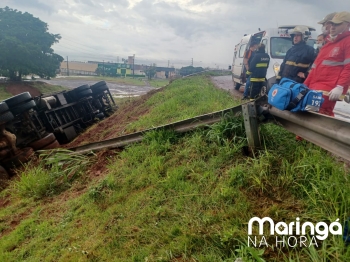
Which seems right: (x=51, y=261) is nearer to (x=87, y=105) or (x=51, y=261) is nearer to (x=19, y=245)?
(x=19, y=245)

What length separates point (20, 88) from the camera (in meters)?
26.4

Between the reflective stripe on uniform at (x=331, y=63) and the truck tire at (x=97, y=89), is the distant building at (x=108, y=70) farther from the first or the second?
the reflective stripe on uniform at (x=331, y=63)

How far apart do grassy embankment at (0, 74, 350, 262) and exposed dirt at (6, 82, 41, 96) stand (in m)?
25.8

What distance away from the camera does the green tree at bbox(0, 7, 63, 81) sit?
86.1 ft

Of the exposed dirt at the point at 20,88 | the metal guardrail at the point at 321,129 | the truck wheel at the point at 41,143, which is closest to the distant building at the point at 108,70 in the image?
the exposed dirt at the point at 20,88

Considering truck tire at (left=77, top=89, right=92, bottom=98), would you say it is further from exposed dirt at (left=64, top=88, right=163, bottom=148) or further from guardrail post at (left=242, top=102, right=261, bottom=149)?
guardrail post at (left=242, top=102, right=261, bottom=149)

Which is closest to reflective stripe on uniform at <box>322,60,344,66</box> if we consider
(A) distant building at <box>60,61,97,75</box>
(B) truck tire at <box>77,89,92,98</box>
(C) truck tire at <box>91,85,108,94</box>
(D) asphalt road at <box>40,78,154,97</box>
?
(B) truck tire at <box>77,89,92,98</box>

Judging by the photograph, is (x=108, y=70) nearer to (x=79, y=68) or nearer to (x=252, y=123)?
(x=79, y=68)

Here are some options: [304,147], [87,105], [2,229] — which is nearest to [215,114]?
[304,147]

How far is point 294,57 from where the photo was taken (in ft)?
13.8

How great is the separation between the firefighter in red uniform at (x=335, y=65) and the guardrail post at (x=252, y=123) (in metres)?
Result: 0.89

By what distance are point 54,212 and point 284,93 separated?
3.08m

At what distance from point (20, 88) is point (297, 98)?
29944mm

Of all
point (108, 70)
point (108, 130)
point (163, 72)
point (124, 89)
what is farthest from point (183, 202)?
point (163, 72)
